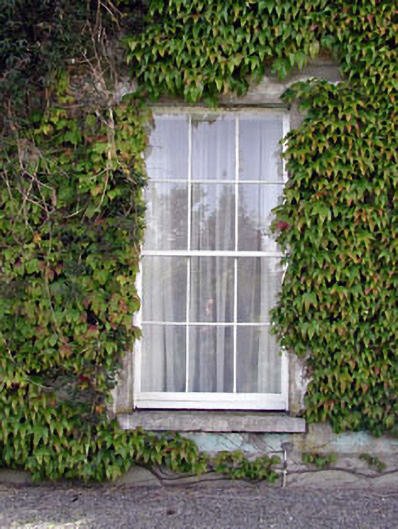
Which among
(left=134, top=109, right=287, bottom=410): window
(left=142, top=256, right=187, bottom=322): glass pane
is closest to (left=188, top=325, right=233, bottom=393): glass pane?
(left=134, top=109, right=287, bottom=410): window

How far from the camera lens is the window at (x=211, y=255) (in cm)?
482

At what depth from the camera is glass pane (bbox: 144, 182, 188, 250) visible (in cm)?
483

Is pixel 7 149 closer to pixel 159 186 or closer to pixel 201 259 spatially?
pixel 159 186

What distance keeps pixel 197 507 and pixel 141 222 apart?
2106 mm

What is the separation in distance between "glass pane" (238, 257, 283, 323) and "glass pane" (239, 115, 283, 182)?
0.68 meters

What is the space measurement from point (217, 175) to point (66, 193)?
3.90ft

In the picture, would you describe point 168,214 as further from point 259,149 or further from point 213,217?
point 259,149

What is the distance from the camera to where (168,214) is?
15.9ft

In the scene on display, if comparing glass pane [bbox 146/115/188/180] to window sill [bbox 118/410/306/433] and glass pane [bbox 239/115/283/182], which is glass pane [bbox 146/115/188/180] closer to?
glass pane [bbox 239/115/283/182]

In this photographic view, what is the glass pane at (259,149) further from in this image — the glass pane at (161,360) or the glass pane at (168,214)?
the glass pane at (161,360)

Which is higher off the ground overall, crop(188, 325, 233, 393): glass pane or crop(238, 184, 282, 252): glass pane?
crop(238, 184, 282, 252): glass pane

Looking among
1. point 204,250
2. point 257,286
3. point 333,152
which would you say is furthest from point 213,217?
point 333,152

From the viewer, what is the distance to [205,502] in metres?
4.36

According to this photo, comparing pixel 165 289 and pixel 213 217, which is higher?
pixel 213 217
